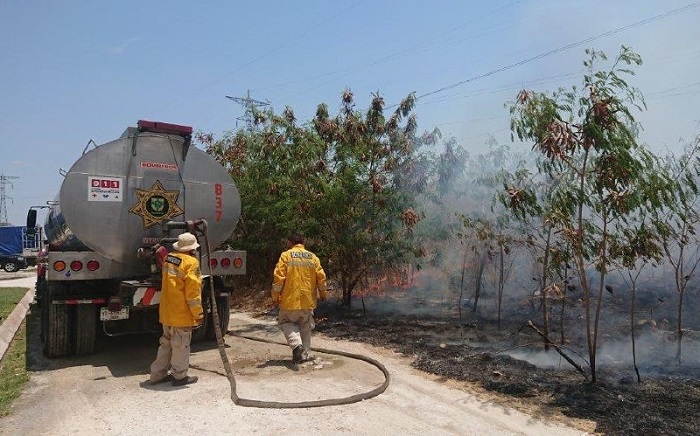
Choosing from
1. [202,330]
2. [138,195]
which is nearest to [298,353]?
[202,330]

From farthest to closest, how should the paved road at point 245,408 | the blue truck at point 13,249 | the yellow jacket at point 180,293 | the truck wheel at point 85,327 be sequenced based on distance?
the blue truck at point 13,249, the truck wheel at point 85,327, the yellow jacket at point 180,293, the paved road at point 245,408

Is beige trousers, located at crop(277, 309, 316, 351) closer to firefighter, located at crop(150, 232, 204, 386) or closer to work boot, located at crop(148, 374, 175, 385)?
firefighter, located at crop(150, 232, 204, 386)

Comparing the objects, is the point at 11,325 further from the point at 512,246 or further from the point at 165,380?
the point at 512,246

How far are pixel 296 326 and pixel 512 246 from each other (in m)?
4.92

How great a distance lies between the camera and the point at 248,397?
5488 mm

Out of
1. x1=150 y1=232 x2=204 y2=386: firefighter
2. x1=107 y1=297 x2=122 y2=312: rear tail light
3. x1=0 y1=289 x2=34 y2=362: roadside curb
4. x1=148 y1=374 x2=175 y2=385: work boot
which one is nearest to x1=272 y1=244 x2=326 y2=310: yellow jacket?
x1=150 y1=232 x2=204 y2=386: firefighter

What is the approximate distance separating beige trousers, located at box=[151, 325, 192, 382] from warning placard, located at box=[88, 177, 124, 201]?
6.76 ft

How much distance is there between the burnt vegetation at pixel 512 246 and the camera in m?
5.65

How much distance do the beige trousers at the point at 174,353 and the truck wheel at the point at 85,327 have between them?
191 centimetres

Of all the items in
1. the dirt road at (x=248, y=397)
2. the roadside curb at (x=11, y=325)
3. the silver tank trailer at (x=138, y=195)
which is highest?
the silver tank trailer at (x=138, y=195)

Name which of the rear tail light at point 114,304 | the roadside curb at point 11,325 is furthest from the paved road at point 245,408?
the roadside curb at point 11,325

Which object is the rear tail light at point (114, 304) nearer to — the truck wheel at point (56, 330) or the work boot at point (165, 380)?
the truck wheel at point (56, 330)

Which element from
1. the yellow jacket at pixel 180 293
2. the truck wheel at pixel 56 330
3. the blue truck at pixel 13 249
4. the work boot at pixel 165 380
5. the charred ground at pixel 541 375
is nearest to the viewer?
the charred ground at pixel 541 375

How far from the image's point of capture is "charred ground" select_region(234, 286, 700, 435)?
4.95m
